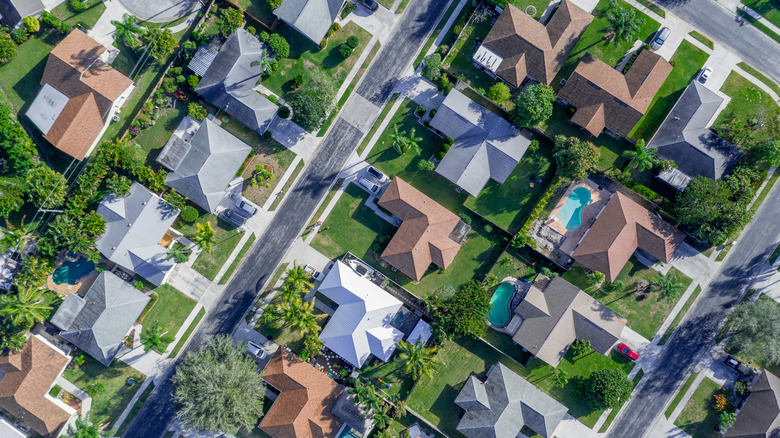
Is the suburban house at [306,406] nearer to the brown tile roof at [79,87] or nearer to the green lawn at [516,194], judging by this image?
the green lawn at [516,194]

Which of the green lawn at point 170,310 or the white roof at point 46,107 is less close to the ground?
the white roof at point 46,107

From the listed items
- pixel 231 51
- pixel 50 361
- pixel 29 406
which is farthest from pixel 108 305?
pixel 231 51

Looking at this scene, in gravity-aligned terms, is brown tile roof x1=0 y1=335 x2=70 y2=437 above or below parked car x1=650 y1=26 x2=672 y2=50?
below

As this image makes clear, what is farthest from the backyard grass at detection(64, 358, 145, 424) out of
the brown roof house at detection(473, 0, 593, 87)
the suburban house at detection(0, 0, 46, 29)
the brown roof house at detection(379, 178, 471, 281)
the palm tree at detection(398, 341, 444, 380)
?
the brown roof house at detection(473, 0, 593, 87)

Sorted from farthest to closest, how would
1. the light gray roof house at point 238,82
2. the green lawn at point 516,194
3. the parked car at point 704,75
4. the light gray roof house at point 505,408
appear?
the green lawn at point 516,194 → the parked car at point 704,75 → the light gray roof house at point 238,82 → the light gray roof house at point 505,408

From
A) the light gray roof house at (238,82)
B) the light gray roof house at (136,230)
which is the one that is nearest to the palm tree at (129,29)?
the light gray roof house at (238,82)

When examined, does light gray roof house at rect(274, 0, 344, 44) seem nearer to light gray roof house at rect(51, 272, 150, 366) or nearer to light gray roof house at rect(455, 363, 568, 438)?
light gray roof house at rect(51, 272, 150, 366)

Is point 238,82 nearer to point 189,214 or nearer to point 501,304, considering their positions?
point 189,214
